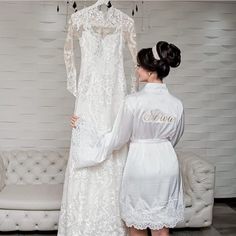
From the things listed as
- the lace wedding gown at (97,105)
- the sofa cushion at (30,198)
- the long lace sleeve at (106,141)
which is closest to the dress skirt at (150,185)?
the long lace sleeve at (106,141)

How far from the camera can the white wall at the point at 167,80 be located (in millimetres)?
4965

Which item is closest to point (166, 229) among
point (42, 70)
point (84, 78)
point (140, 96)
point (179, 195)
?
point (179, 195)

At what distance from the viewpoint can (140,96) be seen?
2.81 m

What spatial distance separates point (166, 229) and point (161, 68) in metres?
1.16

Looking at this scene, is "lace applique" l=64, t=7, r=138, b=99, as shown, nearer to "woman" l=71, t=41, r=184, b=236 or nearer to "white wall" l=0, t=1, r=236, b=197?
"woman" l=71, t=41, r=184, b=236

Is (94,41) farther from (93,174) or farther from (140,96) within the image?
(93,174)

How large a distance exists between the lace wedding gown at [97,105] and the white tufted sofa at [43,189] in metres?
0.97

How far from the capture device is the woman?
2791mm

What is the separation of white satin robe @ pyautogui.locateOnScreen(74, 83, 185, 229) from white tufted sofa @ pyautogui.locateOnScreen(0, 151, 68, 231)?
1380 mm

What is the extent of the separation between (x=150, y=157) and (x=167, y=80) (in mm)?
2543

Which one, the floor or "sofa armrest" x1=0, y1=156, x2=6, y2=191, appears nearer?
the floor

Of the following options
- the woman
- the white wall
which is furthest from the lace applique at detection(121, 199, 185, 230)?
the white wall

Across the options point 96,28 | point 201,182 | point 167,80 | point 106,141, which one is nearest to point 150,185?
point 106,141

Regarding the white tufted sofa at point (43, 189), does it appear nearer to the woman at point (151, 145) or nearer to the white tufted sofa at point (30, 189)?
the white tufted sofa at point (30, 189)
